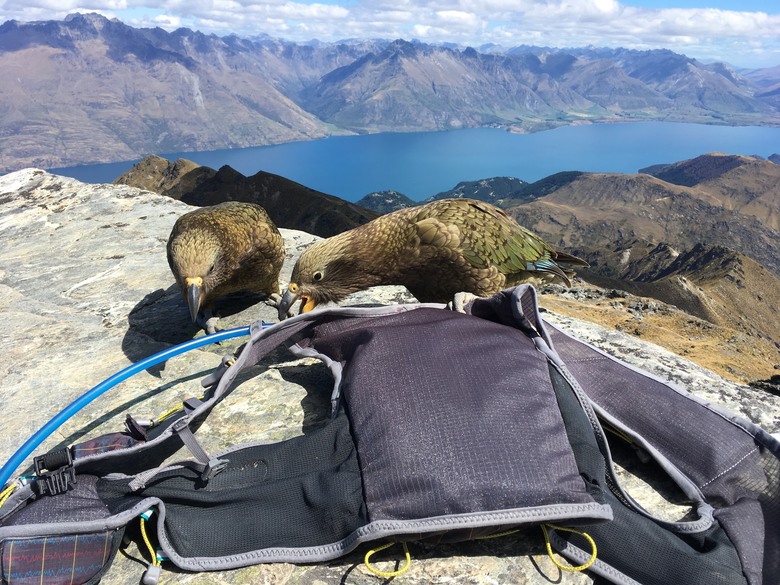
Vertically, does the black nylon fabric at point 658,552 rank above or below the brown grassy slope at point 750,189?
above

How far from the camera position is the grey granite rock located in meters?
2.59

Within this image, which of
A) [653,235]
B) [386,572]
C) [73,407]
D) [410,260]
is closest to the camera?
[386,572]

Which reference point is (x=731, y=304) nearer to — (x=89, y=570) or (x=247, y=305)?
Answer: (x=247, y=305)

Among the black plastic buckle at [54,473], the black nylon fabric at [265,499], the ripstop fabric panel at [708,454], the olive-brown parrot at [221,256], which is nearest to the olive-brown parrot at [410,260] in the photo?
the olive-brown parrot at [221,256]

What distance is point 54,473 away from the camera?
2.63 metres

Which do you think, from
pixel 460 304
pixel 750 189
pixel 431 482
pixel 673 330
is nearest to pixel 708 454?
pixel 431 482

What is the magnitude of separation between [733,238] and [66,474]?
577ft

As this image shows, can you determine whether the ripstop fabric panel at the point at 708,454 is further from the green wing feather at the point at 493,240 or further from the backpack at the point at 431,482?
the green wing feather at the point at 493,240

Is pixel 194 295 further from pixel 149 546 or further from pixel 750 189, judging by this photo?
pixel 750 189

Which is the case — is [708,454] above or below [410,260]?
below

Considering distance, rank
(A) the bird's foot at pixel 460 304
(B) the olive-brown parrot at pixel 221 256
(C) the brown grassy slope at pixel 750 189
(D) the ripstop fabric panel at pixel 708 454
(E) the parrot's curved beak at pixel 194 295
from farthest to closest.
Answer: (C) the brown grassy slope at pixel 750 189
(B) the olive-brown parrot at pixel 221 256
(E) the parrot's curved beak at pixel 194 295
(A) the bird's foot at pixel 460 304
(D) the ripstop fabric panel at pixel 708 454

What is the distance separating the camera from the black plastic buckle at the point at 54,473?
2599 millimetres

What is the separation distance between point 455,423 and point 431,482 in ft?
1.28

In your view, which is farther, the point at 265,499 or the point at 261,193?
the point at 261,193
